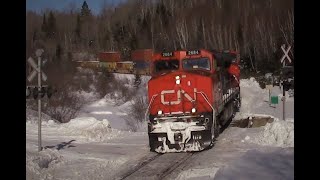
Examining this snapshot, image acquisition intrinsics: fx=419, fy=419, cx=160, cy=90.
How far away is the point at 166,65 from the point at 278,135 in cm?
359

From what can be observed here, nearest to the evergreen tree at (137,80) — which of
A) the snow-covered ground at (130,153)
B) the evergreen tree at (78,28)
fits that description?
the snow-covered ground at (130,153)

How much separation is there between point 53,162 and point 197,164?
3.19 meters

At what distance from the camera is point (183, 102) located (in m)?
10.8

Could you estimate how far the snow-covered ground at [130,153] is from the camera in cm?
764

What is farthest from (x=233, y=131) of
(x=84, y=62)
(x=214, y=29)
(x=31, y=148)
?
(x=84, y=62)

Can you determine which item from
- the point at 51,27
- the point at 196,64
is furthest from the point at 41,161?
the point at 51,27

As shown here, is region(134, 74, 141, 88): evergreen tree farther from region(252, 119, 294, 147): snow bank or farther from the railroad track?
the railroad track

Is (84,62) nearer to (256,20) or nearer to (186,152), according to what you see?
(256,20)

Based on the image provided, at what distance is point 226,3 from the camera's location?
2944 cm

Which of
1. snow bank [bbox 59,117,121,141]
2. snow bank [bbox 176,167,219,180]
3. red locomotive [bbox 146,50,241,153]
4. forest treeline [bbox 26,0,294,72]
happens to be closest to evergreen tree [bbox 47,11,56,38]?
forest treeline [bbox 26,0,294,72]

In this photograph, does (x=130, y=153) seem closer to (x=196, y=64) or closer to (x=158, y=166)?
(x=158, y=166)

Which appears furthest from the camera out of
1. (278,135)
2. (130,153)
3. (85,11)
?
(85,11)
